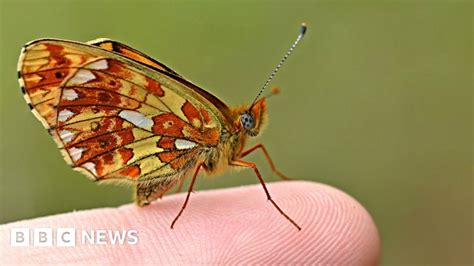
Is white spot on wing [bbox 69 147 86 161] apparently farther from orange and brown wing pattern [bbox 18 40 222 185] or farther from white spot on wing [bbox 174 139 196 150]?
white spot on wing [bbox 174 139 196 150]

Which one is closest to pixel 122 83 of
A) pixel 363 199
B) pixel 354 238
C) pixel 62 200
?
pixel 354 238

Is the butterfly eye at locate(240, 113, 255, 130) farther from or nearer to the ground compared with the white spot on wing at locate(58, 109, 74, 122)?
farther from the ground

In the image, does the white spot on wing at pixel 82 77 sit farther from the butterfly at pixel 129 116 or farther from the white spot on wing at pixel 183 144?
the white spot on wing at pixel 183 144

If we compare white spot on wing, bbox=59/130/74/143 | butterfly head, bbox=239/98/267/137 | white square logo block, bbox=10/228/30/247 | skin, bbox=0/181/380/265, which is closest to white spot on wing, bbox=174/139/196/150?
butterfly head, bbox=239/98/267/137

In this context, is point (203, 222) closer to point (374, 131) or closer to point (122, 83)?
point (122, 83)

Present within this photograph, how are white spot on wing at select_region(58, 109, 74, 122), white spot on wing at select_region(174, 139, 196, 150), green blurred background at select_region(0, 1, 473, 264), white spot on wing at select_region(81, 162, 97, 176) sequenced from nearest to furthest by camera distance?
white spot on wing at select_region(58, 109, 74, 122)
white spot on wing at select_region(81, 162, 97, 176)
white spot on wing at select_region(174, 139, 196, 150)
green blurred background at select_region(0, 1, 473, 264)

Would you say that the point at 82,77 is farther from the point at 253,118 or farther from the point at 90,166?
the point at 253,118
